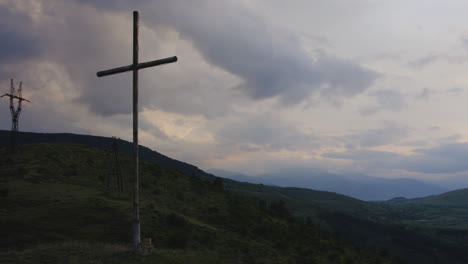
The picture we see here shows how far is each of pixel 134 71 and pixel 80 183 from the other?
83.6ft

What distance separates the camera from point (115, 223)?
25.3 meters

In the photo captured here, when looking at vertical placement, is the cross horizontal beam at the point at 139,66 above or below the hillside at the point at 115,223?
above

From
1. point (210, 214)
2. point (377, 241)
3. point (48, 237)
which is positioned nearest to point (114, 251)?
point (48, 237)

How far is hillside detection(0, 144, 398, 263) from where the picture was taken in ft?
62.3

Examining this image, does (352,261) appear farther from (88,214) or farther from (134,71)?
(134,71)

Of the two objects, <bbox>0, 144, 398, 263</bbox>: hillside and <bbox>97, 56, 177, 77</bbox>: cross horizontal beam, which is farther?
<bbox>0, 144, 398, 263</bbox>: hillside

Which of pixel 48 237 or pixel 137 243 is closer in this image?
pixel 137 243

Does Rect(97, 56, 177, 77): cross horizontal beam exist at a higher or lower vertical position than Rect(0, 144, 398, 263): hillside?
higher

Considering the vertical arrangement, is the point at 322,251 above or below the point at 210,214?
below

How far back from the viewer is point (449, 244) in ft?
345

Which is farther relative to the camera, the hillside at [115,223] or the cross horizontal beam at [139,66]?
the hillside at [115,223]

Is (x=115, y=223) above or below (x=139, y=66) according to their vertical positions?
below

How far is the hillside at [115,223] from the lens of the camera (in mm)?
18992

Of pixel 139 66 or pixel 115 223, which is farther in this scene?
pixel 115 223
